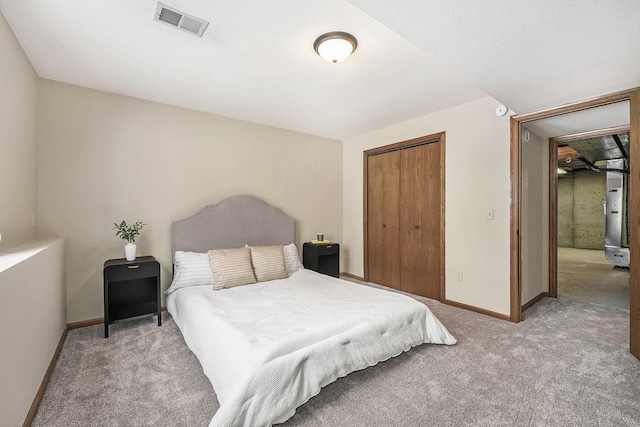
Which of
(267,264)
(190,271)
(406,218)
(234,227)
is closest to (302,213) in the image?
(234,227)

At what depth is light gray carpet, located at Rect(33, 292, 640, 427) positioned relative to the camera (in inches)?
66.7

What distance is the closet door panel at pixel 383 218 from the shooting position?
14.3ft

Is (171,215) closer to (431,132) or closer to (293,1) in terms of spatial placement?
(293,1)

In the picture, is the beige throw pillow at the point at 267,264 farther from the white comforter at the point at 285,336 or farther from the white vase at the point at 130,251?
the white vase at the point at 130,251

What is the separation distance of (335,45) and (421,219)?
2.62 metres

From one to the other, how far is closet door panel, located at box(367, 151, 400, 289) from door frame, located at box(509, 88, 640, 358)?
1.50 m

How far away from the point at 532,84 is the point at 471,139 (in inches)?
44.2

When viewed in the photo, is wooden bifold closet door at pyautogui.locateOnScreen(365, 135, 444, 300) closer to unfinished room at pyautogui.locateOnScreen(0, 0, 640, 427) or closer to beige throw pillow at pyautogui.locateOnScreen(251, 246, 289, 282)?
unfinished room at pyautogui.locateOnScreen(0, 0, 640, 427)

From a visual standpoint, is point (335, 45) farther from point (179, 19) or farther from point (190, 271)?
point (190, 271)

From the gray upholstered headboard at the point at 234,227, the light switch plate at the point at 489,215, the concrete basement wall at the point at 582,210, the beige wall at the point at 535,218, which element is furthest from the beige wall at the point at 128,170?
the concrete basement wall at the point at 582,210

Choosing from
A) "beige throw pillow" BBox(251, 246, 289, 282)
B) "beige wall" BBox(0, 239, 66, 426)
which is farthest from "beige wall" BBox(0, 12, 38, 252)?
"beige throw pillow" BBox(251, 246, 289, 282)

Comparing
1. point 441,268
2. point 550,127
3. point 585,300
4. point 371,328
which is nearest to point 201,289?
point 371,328

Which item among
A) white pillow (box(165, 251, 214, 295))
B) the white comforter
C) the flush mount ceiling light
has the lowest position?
the white comforter

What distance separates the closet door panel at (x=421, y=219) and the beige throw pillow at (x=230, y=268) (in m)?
2.20
